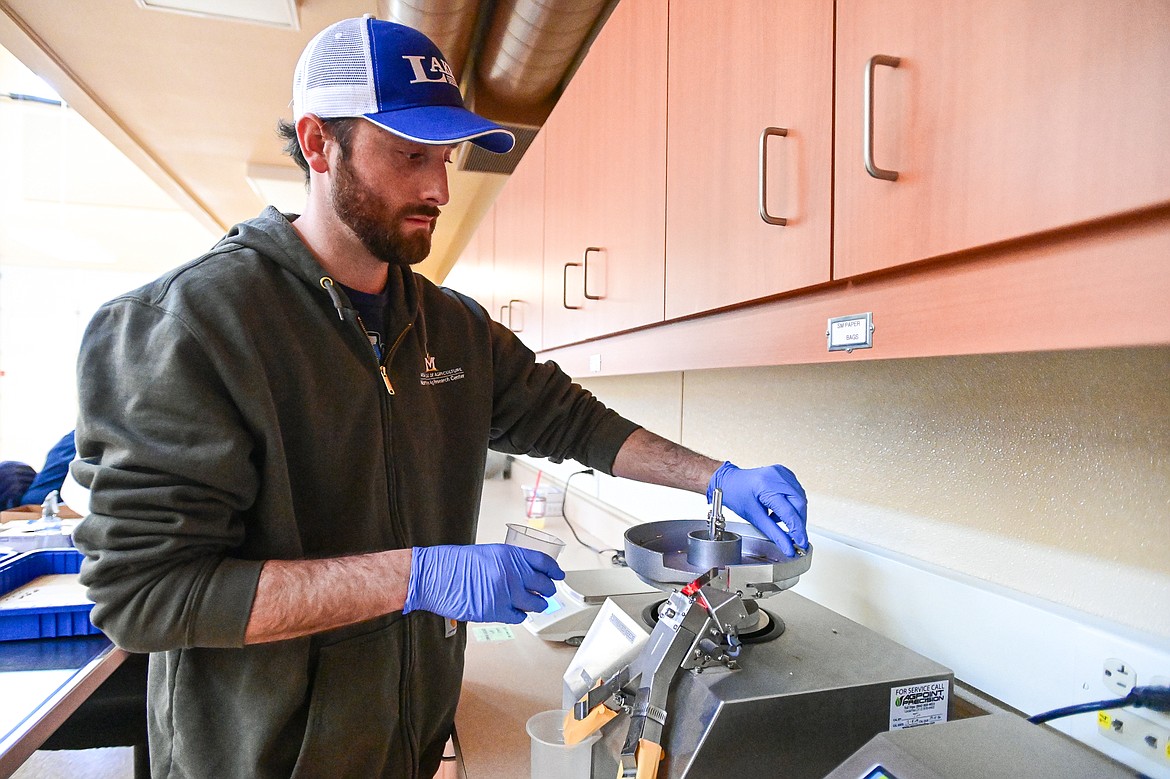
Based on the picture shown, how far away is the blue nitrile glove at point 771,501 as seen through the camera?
93 cm

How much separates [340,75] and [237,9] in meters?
1.68

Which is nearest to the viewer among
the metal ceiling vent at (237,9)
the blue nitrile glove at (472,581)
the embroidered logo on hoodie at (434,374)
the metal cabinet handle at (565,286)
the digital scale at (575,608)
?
the blue nitrile glove at (472,581)

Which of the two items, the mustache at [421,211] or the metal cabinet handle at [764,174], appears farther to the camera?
the mustache at [421,211]

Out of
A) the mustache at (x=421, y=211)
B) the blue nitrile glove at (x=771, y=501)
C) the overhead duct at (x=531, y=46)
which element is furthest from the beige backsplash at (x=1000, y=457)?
the overhead duct at (x=531, y=46)

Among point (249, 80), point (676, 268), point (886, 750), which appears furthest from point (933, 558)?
point (249, 80)

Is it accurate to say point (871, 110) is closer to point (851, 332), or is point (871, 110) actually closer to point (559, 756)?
point (851, 332)

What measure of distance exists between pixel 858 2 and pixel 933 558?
78 cm

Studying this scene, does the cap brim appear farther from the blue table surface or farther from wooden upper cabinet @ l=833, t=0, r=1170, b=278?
the blue table surface

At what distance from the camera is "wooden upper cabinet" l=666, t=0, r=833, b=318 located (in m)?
0.75

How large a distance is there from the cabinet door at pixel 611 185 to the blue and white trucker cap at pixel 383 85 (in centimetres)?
30

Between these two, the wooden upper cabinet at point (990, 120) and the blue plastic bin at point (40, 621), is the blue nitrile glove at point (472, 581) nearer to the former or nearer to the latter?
the wooden upper cabinet at point (990, 120)

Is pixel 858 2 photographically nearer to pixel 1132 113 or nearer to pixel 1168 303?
pixel 1132 113

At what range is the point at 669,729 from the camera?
0.73 meters

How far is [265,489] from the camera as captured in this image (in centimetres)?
89
